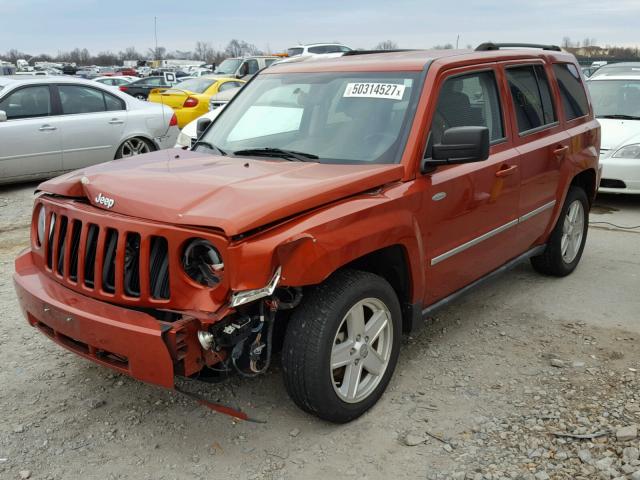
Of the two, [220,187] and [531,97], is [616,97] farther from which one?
[220,187]

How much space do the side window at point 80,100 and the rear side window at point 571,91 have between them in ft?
22.2

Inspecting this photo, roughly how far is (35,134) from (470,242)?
22.8 feet

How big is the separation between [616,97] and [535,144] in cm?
565

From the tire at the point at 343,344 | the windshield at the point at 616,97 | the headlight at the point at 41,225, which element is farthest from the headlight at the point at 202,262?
the windshield at the point at 616,97

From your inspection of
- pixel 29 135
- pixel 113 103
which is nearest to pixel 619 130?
pixel 113 103

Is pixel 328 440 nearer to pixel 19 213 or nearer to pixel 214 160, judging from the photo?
pixel 214 160

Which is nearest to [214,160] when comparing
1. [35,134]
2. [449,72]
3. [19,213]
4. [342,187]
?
[342,187]

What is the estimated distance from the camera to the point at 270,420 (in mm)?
3361

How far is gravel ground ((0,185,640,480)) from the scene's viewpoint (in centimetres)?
298

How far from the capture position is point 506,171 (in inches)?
163

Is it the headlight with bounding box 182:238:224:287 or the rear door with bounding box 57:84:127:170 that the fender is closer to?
the headlight with bounding box 182:238:224:287

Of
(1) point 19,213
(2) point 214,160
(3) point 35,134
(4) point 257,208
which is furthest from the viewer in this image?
(3) point 35,134

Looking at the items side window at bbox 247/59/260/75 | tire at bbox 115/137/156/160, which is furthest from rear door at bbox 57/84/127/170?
side window at bbox 247/59/260/75

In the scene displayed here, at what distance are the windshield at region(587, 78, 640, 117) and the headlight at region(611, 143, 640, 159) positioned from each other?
1.10 metres
